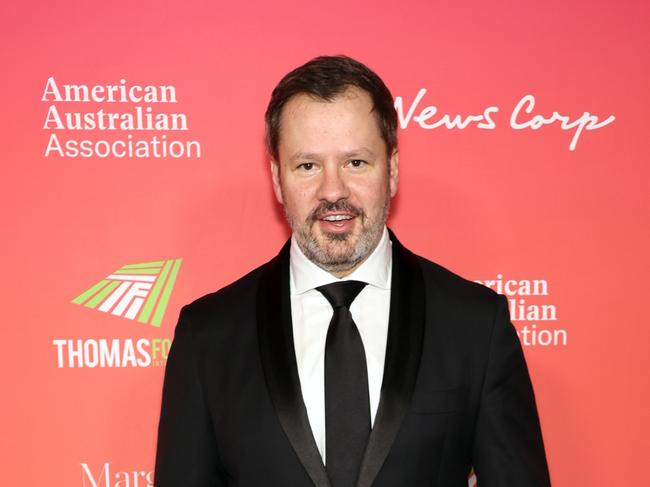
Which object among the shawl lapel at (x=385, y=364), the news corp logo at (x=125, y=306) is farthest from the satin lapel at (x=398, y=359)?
the news corp logo at (x=125, y=306)

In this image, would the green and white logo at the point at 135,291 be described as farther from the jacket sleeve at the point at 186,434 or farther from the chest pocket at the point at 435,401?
the chest pocket at the point at 435,401

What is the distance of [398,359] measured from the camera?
1.33m

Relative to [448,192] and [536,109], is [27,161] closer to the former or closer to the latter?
[448,192]

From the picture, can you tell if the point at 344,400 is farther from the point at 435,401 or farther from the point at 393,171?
the point at 393,171

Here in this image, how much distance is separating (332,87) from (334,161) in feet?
0.52

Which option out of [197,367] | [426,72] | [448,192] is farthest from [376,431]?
[426,72]

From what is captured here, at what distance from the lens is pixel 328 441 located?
129 cm

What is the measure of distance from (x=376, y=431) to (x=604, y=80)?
46.8 inches

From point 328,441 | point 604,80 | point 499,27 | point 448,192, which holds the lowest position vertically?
point 328,441

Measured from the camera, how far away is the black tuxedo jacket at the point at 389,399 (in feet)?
4.25

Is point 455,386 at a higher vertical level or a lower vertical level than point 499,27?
lower

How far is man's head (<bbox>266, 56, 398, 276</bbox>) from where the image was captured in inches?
52.7

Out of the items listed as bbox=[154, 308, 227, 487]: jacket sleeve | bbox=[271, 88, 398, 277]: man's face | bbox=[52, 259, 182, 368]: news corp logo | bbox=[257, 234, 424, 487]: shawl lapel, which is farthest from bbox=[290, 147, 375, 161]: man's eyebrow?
bbox=[52, 259, 182, 368]: news corp logo

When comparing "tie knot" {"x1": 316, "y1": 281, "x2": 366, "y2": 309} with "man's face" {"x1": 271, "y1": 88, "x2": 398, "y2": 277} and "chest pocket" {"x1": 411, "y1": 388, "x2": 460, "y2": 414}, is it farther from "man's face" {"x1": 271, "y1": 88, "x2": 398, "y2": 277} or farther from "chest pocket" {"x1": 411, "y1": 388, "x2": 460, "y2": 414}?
"chest pocket" {"x1": 411, "y1": 388, "x2": 460, "y2": 414}
